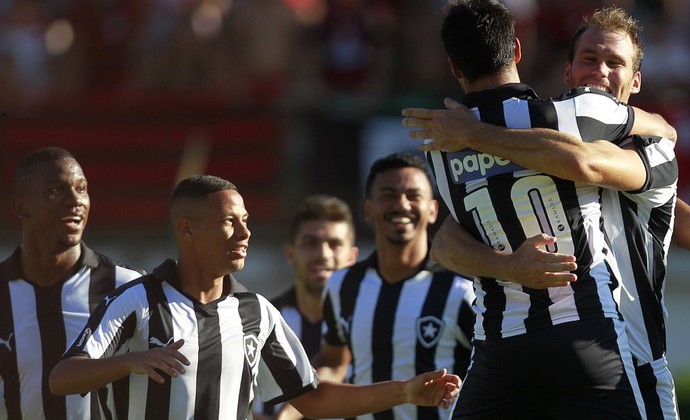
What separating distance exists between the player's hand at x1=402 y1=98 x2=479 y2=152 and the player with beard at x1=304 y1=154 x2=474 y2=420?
200 cm

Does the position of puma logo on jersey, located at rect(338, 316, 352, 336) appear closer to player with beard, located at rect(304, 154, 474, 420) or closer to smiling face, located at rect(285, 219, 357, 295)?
player with beard, located at rect(304, 154, 474, 420)

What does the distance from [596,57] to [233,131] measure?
7.71 meters

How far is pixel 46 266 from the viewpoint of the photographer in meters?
5.75

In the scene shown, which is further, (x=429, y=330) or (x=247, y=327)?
(x=429, y=330)

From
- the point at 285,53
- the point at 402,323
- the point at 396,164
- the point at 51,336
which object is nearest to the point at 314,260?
the point at 396,164

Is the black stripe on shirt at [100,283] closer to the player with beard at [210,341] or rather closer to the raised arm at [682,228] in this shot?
the player with beard at [210,341]

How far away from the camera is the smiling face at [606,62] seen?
5059mm

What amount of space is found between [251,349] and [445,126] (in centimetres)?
122

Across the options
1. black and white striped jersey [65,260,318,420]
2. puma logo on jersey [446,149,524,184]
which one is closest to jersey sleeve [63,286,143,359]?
black and white striped jersey [65,260,318,420]

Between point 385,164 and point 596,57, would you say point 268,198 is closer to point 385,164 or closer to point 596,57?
point 385,164

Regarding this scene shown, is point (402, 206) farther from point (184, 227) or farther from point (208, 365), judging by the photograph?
point (208, 365)

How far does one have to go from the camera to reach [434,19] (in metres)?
12.7

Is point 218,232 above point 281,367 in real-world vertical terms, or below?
above

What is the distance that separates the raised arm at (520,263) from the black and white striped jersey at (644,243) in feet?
0.92
